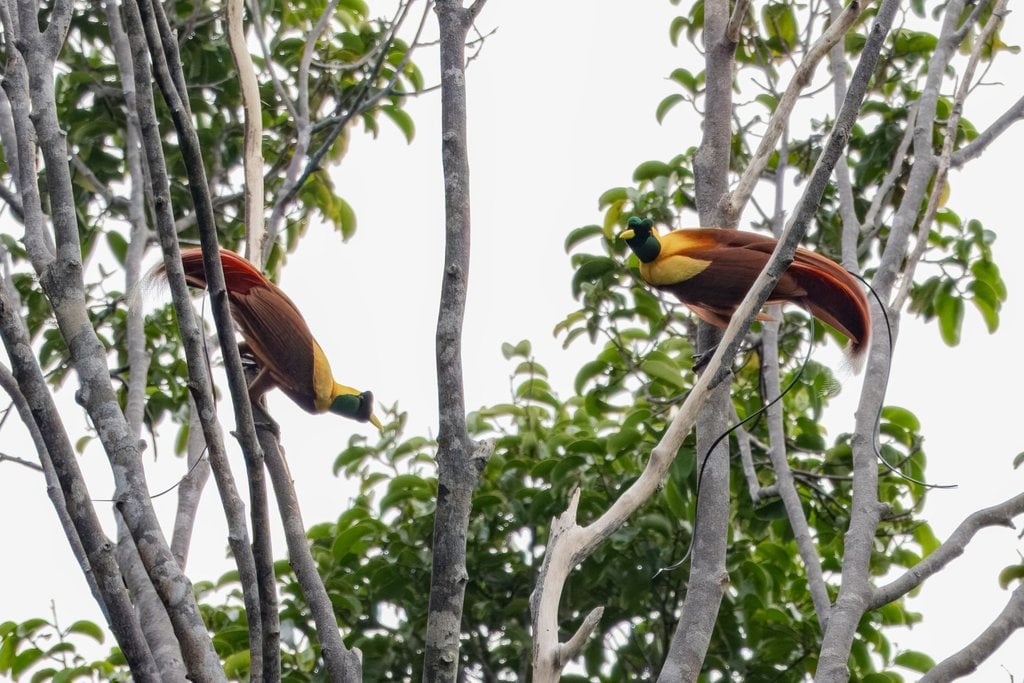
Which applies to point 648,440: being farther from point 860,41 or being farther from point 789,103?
point 860,41

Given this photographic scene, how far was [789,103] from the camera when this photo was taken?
309cm

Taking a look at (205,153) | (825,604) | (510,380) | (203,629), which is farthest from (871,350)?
(205,153)

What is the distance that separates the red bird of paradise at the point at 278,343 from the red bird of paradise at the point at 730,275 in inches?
40.4

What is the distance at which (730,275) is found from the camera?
3.55 metres

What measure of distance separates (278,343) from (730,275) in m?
1.35

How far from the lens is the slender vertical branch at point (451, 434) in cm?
206

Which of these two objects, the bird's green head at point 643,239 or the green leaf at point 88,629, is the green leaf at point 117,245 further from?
the bird's green head at point 643,239

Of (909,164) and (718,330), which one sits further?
(909,164)

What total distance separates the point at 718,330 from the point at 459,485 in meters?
1.75

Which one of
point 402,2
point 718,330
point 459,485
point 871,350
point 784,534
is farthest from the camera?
point 402,2

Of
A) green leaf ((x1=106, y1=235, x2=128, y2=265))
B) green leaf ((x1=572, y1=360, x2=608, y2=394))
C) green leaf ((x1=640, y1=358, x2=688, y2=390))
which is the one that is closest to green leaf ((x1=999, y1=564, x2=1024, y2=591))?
green leaf ((x1=640, y1=358, x2=688, y2=390))

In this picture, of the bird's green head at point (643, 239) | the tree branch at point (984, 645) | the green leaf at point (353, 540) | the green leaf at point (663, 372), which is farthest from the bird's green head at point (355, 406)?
the tree branch at point (984, 645)

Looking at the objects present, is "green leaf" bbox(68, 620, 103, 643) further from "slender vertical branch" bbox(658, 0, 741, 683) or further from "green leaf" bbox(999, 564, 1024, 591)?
"green leaf" bbox(999, 564, 1024, 591)

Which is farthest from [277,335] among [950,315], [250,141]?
[950,315]
